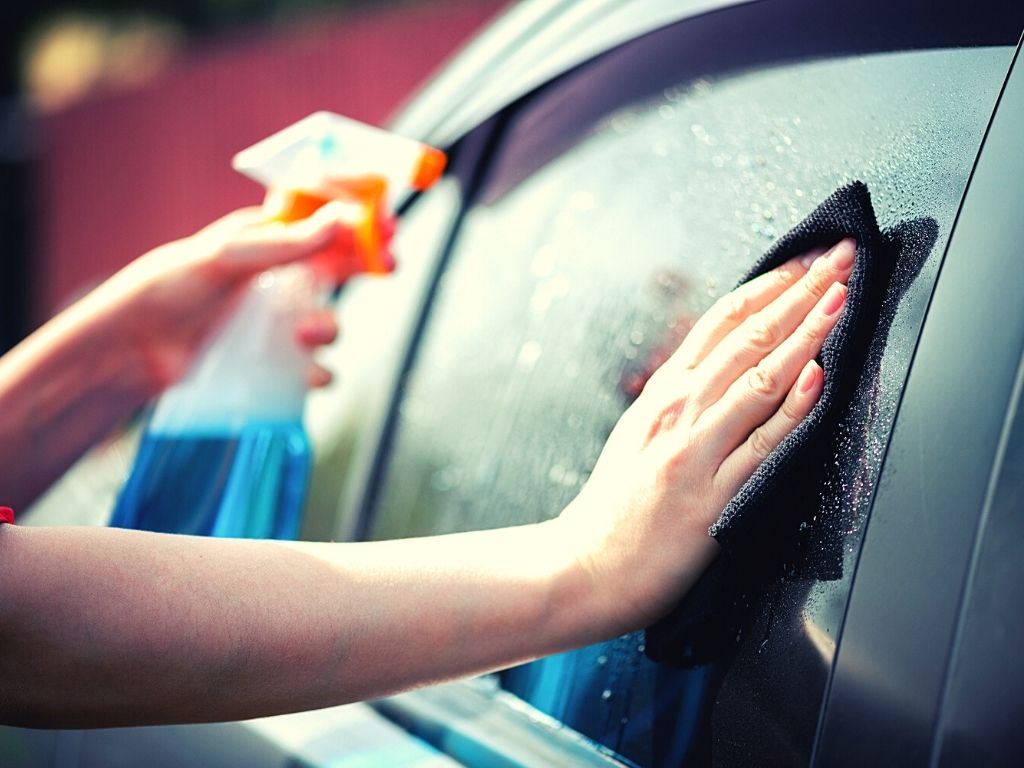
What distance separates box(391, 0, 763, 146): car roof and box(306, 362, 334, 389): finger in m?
0.42

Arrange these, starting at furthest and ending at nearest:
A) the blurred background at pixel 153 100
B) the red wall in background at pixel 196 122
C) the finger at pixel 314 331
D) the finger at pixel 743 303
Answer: the blurred background at pixel 153 100 → the red wall in background at pixel 196 122 → the finger at pixel 314 331 → the finger at pixel 743 303

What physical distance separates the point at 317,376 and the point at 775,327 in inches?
31.7

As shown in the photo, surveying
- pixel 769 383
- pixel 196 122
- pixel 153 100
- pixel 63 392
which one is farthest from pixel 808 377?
pixel 153 100

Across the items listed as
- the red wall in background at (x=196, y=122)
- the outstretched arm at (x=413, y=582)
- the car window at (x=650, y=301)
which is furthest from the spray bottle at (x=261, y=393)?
the red wall in background at (x=196, y=122)

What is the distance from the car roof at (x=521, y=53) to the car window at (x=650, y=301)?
0.16ft

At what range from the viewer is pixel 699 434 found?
2.97 feet

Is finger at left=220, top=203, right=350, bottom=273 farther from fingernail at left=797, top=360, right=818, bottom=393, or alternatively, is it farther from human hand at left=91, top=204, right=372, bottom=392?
fingernail at left=797, top=360, right=818, bottom=393

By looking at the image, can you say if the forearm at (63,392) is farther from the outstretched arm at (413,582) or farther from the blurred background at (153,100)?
the blurred background at (153,100)

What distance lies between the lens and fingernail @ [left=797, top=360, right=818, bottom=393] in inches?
34.4

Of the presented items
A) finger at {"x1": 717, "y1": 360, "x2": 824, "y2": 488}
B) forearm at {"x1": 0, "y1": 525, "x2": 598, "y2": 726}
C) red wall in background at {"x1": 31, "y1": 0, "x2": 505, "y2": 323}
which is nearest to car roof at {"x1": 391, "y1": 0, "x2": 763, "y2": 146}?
finger at {"x1": 717, "y1": 360, "x2": 824, "y2": 488}

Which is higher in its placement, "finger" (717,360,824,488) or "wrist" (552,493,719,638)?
"finger" (717,360,824,488)

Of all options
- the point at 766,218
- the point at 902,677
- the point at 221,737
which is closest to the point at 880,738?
the point at 902,677

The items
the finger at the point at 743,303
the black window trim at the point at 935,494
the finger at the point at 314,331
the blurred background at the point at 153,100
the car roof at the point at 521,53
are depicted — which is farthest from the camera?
the blurred background at the point at 153,100

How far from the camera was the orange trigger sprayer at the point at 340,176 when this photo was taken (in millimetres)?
1424
